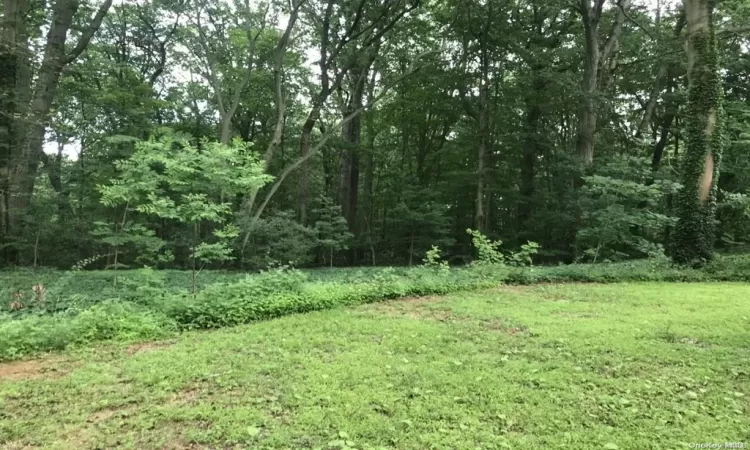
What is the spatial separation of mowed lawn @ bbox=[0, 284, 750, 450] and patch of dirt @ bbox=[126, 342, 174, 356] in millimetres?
36

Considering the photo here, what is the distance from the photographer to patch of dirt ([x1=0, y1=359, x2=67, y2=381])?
3.53 m

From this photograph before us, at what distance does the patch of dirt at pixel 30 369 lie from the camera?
139 inches

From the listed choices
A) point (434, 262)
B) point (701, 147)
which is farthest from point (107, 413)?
point (701, 147)

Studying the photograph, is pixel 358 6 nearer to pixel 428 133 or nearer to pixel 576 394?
pixel 428 133

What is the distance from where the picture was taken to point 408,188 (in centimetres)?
1612

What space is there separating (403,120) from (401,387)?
17.4 metres

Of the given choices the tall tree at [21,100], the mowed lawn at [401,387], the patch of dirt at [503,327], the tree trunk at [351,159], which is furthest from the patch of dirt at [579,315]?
the tree trunk at [351,159]

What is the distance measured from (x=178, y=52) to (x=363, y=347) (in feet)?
54.5

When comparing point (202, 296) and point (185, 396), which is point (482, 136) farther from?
point (185, 396)

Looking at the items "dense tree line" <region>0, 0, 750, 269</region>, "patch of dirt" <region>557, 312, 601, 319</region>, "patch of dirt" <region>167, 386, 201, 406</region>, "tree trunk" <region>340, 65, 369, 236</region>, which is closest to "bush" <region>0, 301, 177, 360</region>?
"patch of dirt" <region>167, 386, 201, 406</region>

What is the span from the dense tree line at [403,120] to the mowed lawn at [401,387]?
3.65 meters

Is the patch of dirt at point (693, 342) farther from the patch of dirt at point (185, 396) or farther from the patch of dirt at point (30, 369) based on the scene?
the patch of dirt at point (30, 369)

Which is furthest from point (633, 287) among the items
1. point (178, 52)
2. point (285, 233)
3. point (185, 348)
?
point (178, 52)

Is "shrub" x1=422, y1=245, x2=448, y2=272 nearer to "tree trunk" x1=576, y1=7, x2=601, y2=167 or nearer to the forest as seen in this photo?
the forest
